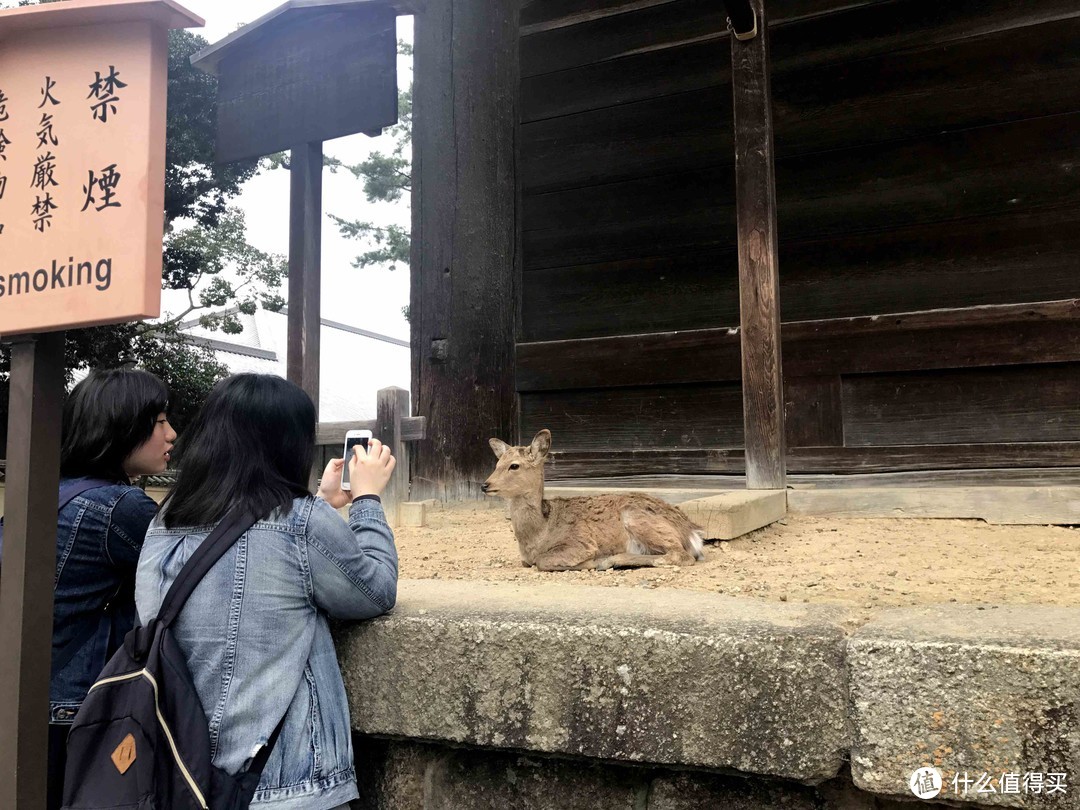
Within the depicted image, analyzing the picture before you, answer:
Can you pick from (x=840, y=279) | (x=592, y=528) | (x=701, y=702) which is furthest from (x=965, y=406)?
(x=701, y=702)

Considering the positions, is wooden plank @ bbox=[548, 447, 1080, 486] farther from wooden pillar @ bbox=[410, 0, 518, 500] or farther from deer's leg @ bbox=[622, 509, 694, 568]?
deer's leg @ bbox=[622, 509, 694, 568]

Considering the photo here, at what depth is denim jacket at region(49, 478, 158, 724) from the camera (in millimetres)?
2291

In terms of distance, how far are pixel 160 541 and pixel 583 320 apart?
15.0 feet

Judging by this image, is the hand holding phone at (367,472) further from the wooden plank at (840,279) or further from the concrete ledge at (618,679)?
the wooden plank at (840,279)

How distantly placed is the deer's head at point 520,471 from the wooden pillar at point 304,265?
2.98 m

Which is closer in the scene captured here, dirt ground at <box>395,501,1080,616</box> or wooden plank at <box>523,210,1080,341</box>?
dirt ground at <box>395,501,1080,616</box>

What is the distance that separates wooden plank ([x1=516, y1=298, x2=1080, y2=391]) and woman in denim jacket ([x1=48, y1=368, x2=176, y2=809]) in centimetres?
402

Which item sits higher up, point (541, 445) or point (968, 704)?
point (541, 445)

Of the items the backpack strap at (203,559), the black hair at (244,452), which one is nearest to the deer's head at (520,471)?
the black hair at (244,452)

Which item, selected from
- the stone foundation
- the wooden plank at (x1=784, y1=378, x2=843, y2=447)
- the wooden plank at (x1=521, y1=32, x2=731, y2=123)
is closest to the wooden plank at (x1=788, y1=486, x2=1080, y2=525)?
the wooden plank at (x1=784, y1=378, x2=843, y2=447)

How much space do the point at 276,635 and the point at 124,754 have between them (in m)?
0.39

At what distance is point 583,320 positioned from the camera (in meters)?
6.41

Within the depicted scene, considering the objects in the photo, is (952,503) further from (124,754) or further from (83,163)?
(83,163)

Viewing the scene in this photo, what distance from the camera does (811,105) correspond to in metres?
5.74
